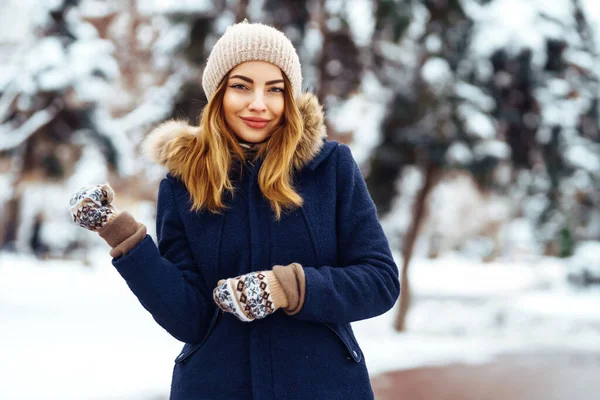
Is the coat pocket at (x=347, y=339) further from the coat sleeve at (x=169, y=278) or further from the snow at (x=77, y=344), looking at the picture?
the snow at (x=77, y=344)

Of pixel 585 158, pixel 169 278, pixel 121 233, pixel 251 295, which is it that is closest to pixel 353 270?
pixel 251 295

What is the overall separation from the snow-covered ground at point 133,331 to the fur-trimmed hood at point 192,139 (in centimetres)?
501

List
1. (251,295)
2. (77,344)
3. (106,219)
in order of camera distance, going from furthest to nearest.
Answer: (77,344), (106,219), (251,295)

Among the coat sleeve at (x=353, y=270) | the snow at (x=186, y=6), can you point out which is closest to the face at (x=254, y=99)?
the coat sleeve at (x=353, y=270)

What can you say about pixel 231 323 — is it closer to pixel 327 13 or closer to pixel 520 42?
pixel 327 13

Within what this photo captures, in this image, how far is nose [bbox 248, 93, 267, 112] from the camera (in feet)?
7.09

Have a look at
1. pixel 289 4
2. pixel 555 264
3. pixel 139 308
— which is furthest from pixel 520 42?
pixel 555 264

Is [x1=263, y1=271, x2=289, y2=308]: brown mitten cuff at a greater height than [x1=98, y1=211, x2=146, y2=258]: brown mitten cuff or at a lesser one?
lesser

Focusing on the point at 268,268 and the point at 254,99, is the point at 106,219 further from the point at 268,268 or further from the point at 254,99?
the point at 254,99

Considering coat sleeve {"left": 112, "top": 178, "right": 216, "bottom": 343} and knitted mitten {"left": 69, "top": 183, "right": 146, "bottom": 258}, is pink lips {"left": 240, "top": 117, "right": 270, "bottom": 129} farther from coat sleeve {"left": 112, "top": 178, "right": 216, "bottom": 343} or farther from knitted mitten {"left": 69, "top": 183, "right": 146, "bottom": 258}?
knitted mitten {"left": 69, "top": 183, "right": 146, "bottom": 258}

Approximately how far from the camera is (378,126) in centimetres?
1165

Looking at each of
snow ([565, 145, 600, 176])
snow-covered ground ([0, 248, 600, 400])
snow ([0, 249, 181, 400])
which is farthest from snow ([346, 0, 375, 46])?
snow ([0, 249, 181, 400])

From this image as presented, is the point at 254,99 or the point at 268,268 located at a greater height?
the point at 254,99

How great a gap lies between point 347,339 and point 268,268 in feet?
1.02
